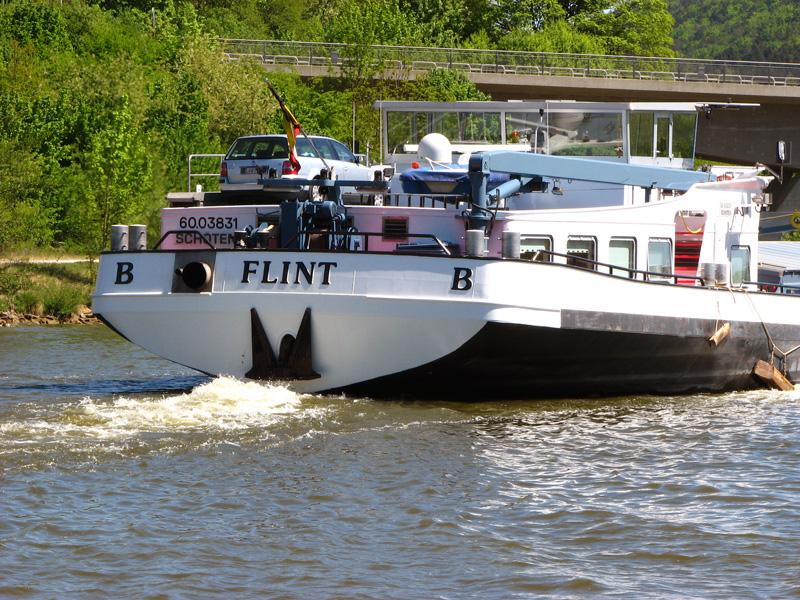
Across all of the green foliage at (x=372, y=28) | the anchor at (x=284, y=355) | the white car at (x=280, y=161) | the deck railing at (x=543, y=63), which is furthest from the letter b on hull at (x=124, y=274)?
the deck railing at (x=543, y=63)

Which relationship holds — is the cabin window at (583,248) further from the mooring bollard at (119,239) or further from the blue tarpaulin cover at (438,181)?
the mooring bollard at (119,239)

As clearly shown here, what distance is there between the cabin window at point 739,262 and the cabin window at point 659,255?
1919 mm

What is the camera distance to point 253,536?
876cm

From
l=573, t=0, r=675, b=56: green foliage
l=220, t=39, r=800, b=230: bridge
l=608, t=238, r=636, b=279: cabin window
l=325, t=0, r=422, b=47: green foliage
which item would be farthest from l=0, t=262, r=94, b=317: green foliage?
l=573, t=0, r=675, b=56: green foliage

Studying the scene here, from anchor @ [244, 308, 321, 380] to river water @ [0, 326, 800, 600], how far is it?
0.30 metres

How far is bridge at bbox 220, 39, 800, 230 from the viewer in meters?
51.2

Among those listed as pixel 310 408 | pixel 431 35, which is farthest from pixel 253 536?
pixel 431 35

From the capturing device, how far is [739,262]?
17.2m

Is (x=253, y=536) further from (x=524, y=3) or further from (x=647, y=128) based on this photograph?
(x=524, y=3)

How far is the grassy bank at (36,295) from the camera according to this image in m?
28.2

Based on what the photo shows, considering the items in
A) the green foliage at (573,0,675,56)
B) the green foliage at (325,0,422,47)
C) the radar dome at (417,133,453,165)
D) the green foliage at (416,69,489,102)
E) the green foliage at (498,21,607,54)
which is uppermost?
the green foliage at (573,0,675,56)

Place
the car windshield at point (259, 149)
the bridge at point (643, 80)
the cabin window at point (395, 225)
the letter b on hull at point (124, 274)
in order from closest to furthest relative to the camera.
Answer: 1. the letter b on hull at point (124, 274)
2. the cabin window at point (395, 225)
3. the car windshield at point (259, 149)
4. the bridge at point (643, 80)

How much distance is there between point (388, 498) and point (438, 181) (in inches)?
265

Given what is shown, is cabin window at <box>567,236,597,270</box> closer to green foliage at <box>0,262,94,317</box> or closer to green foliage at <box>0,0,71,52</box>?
green foliage at <box>0,262,94,317</box>
